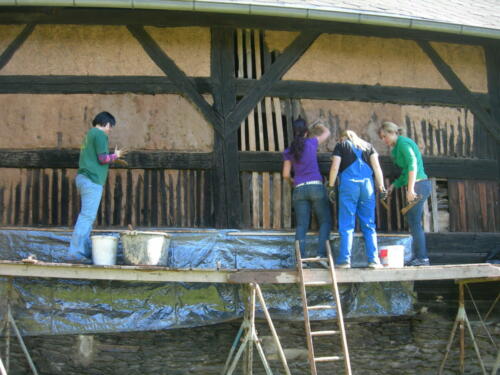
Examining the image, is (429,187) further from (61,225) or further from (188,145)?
(61,225)

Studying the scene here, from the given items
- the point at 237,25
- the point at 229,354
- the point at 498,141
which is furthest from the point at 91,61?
the point at 498,141

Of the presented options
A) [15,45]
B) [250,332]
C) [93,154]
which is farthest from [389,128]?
[15,45]

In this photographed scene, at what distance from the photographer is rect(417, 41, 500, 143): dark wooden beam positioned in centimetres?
848

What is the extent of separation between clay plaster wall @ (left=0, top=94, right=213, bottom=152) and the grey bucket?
4.65 ft

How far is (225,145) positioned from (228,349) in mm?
2296

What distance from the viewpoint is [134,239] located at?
659 centimetres

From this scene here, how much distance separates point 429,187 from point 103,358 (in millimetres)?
4056

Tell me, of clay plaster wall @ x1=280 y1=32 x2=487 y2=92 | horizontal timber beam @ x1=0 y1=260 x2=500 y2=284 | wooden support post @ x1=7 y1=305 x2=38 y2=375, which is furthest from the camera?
clay plaster wall @ x1=280 y1=32 x2=487 y2=92

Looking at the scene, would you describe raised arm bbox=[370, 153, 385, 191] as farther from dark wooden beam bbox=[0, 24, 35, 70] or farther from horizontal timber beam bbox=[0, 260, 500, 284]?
dark wooden beam bbox=[0, 24, 35, 70]

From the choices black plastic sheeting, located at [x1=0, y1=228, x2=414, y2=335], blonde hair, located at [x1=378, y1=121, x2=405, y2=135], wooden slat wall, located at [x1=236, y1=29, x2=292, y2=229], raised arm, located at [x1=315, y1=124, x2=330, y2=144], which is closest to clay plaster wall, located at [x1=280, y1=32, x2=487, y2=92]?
wooden slat wall, located at [x1=236, y1=29, x2=292, y2=229]

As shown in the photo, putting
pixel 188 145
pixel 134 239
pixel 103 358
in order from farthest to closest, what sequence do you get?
pixel 188 145 → pixel 103 358 → pixel 134 239

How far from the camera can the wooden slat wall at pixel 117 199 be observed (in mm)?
7516

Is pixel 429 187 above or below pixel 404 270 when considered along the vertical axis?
above

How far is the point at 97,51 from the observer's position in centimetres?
787
